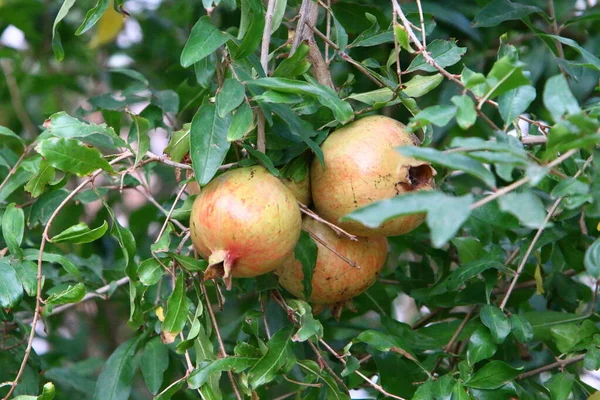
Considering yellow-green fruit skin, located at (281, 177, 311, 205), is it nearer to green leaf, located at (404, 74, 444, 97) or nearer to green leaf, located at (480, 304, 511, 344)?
green leaf, located at (404, 74, 444, 97)

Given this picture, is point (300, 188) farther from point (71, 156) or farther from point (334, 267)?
Answer: point (71, 156)

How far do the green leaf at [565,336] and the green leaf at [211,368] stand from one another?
56 centimetres

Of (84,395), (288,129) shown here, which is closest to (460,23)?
(288,129)

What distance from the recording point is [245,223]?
1090mm

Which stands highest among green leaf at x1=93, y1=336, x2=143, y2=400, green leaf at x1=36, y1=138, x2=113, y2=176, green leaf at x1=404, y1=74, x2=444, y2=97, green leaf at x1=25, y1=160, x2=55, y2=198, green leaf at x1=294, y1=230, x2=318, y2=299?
green leaf at x1=36, y1=138, x2=113, y2=176

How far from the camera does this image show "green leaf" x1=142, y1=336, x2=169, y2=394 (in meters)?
1.54

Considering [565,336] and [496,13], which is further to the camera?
[496,13]

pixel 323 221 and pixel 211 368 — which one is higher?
pixel 323 221

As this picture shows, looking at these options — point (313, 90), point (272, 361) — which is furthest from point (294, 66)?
point (272, 361)

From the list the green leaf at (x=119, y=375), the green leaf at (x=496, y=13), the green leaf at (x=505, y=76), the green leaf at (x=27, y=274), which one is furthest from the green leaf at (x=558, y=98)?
the green leaf at (x=119, y=375)

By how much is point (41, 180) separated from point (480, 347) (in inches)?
29.9

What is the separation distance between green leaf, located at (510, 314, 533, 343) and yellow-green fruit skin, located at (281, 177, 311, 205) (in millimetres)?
385

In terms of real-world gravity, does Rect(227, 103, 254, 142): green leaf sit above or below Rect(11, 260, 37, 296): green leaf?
above

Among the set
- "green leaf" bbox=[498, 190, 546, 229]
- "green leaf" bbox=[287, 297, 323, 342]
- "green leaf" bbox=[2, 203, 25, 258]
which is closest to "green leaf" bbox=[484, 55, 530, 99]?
"green leaf" bbox=[498, 190, 546, 229]
